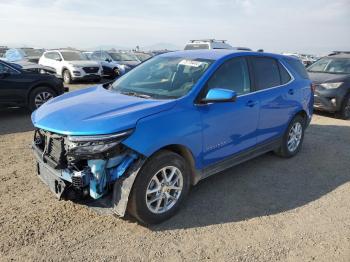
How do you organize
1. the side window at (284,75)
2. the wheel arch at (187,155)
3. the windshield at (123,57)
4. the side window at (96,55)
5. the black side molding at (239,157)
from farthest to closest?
the side window at (96,55) < the windshield at (123,57) < the side window at (284,75) < the black side molding at (239,157) < the wheel arch at (187,155)

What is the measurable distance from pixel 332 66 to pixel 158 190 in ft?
29.9

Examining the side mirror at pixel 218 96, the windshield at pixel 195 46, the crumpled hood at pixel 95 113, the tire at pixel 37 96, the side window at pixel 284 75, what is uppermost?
the windshield at pixel 195 46

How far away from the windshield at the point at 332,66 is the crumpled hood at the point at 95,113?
335 inches

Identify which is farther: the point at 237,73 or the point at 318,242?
the point at 237,73

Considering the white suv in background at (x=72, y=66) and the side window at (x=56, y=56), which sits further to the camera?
the side window at (x=56, y=56)

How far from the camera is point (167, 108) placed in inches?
143

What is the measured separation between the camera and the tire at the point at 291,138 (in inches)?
224

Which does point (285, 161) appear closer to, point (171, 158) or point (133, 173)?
point (171, 158)

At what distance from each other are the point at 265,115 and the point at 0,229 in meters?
3.53

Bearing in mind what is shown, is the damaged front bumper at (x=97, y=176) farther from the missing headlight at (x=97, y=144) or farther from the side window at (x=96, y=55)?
the side window at (x=96, y=55)

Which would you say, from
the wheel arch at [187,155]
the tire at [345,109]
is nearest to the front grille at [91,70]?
the tire at [345,109]

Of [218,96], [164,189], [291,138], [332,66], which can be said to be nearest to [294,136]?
[291,138]

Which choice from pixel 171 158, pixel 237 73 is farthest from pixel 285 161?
pixel 171 158

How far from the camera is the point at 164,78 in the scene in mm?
4445
